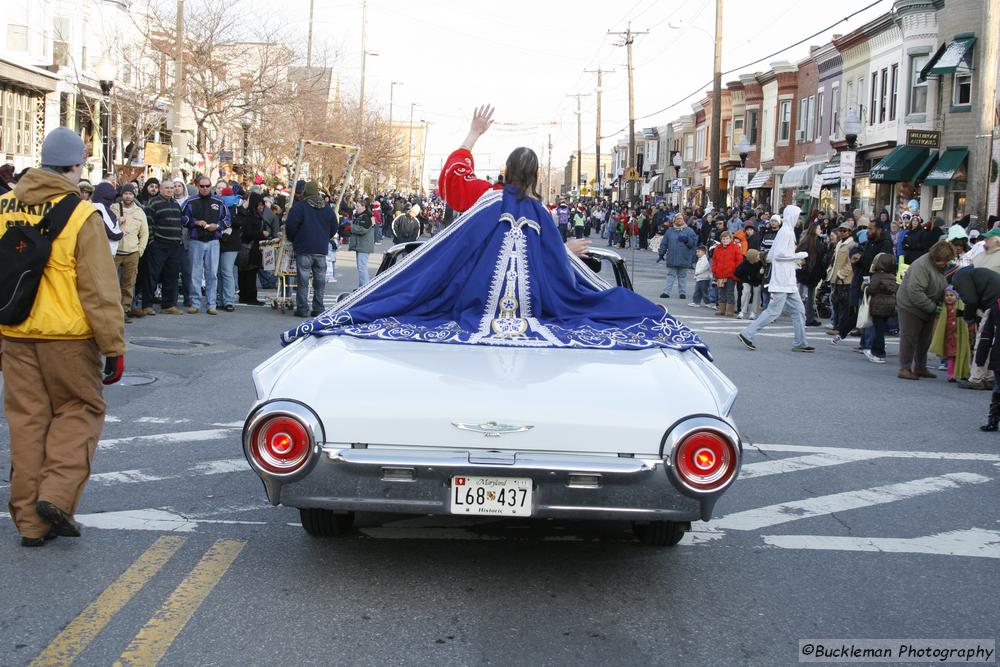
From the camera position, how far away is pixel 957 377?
1328 centimetres

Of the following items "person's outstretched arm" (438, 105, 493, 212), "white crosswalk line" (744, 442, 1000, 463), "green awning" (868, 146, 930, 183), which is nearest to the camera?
"person's outstretched arm" (438, 105, 493, 212)

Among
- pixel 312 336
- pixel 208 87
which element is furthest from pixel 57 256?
pixel 208 87

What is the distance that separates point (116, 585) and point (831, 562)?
11.0ft

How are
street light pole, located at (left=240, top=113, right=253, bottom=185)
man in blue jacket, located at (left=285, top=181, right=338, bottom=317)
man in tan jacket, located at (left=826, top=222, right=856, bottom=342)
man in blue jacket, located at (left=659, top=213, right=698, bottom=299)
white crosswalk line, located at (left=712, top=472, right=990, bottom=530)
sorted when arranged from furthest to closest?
street light pole, located at (left=240, top=113, right=253, bottom=185), man in blue jacket, located at (left=659, top=213, right=698, bottom=299), man in tan jacket, located at (left=826, top=222, right=856, bottom=342), man in blue jacket, located at (left=285, top=181, right=338, bottom=317), white crosswalk line, located at (left=712, top=472, right=990, bottom=530)

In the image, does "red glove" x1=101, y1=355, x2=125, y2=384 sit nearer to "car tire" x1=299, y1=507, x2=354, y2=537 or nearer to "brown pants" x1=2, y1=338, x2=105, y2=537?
"brown pants" x1=2, y1=338, x2=105, y2=537

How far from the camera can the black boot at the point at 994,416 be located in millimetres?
9954

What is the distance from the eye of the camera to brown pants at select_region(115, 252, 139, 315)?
591 inches

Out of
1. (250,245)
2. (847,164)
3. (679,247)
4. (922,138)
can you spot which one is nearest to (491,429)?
(250,245)

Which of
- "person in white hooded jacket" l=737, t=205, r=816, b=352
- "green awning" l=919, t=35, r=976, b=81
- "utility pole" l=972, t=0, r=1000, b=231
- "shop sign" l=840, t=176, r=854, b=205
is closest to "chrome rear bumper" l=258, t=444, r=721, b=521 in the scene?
"person in white hooded jacket" l=737, t=205, r=816, b=352

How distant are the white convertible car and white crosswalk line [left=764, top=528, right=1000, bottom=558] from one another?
1.52 metres

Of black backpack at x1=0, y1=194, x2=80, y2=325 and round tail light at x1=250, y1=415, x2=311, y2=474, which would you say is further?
black backpack at x1=0, y1=194, x2=80, y2=325

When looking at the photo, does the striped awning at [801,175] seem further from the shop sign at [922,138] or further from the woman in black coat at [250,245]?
the woman in black coat at [250,245]

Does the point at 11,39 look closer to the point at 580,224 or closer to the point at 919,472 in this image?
the point at 580,224

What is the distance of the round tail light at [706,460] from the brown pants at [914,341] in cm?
948
